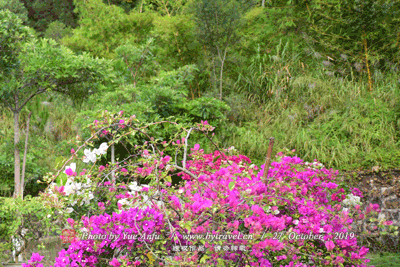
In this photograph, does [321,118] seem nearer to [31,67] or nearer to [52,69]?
[52,69]

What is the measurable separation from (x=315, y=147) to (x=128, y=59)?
270 cm

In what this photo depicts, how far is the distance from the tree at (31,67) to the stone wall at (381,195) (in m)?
2.71

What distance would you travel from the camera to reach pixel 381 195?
3477 mm

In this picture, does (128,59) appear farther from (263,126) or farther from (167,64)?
(263,126)

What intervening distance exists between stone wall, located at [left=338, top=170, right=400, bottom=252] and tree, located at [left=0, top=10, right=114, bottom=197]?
2.71m

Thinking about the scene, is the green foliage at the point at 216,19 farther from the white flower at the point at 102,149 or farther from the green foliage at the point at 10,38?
the white flower at the point at 102,149

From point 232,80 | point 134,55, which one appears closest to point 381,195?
point 232,80

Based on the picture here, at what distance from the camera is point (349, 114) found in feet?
15.3

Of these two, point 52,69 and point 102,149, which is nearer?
point 102,149

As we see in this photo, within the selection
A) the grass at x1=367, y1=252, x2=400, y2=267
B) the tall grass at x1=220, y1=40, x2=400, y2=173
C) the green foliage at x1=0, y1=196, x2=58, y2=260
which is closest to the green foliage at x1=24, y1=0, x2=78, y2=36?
the tall grass at x1=220, y1=40, x2=400, y2=173

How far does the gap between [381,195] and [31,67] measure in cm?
362

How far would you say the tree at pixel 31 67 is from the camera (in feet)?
Answer: 11.3

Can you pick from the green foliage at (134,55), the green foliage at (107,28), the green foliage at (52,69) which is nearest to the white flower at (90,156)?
the green foliage at (52,69)

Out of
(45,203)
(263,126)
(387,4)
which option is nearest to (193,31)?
(263,126)
